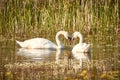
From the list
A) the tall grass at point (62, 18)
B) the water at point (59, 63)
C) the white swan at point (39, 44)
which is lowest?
the water at point (59, 63)

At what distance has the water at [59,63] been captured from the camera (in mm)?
10188

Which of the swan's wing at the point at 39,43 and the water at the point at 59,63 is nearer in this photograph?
the water at the point at 59,63

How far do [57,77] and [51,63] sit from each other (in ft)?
5.80

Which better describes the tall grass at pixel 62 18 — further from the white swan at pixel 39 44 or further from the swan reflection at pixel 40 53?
the swan reflection at pixel 40 53

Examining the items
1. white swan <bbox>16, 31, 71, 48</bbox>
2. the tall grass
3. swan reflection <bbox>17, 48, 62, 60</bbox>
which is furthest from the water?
the tall grass

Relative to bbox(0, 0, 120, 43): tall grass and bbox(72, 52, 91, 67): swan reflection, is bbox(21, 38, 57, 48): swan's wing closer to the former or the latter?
bbox(72, 52, 91, 67): swan reflection

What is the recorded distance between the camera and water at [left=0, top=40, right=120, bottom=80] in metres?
10.2

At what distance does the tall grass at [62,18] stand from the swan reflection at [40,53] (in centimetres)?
245

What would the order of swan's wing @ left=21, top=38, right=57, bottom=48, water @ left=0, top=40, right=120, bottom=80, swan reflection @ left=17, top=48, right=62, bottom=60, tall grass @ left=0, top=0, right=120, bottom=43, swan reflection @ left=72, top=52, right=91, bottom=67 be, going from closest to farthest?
water @ left=0, top=40, right=120, bottom=80, swan reflection @ left=72, top=52, right=91, bottom=67, swan reflection @ left=17, top=48, right=62, bottom=60, swan's wing @ left=21, top=38, right=57, bottom=48, tall grass @ left=0, top=0, right=120, bottom=43

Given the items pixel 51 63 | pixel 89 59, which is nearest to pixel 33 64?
pixel 51 63

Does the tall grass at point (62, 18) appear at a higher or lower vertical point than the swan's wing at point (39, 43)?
higher

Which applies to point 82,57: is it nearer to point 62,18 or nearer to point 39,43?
point 39,43

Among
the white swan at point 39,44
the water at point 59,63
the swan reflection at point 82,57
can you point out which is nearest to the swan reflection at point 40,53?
the water at point 59,63

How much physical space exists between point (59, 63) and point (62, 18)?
5918 mm
